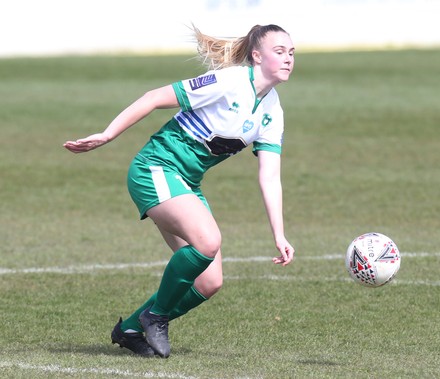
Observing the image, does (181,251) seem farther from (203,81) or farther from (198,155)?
(203,81)

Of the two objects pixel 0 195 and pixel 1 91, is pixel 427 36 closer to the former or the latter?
pixel 1 91

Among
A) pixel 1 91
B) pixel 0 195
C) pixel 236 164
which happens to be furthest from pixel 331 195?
pixel 1 91

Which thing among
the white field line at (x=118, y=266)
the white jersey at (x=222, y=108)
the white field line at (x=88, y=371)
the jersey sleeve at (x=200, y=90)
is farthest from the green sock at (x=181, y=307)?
the white field line at (x=118, y=266)

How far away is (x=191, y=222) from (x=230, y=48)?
123cm

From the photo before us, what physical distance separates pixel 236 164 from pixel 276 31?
9.67 m

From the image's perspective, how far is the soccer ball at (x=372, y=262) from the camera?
23.4 feet

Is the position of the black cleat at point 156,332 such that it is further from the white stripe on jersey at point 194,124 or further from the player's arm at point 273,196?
the white stripe on jersey at point 194,124

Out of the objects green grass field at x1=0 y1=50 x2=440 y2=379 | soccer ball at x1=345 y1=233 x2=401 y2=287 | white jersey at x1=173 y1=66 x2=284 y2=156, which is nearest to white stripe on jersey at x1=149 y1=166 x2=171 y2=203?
white jersey at x1=173 y1=66 x2=284 y2=156

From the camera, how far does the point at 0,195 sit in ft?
47.9

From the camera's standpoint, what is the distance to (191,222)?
6.84m

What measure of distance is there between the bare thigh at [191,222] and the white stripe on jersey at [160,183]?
0.12 ft

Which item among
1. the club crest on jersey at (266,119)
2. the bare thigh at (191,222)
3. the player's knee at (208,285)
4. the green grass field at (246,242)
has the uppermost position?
the club crest on jersey at (266,119)

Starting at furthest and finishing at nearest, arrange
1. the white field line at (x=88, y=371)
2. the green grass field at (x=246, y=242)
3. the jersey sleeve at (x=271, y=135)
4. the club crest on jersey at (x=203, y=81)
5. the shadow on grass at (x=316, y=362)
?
the jersey sleeve at (x=271, y=135)
the green grass field at (x=246, y=242)
the club crest on jersey at (x=203, y=81)
the shadow on grass at (x=316, y=362)
the white field line at (x=88, y=371)

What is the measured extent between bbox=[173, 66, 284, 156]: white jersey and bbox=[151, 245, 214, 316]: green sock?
70 centimetres
